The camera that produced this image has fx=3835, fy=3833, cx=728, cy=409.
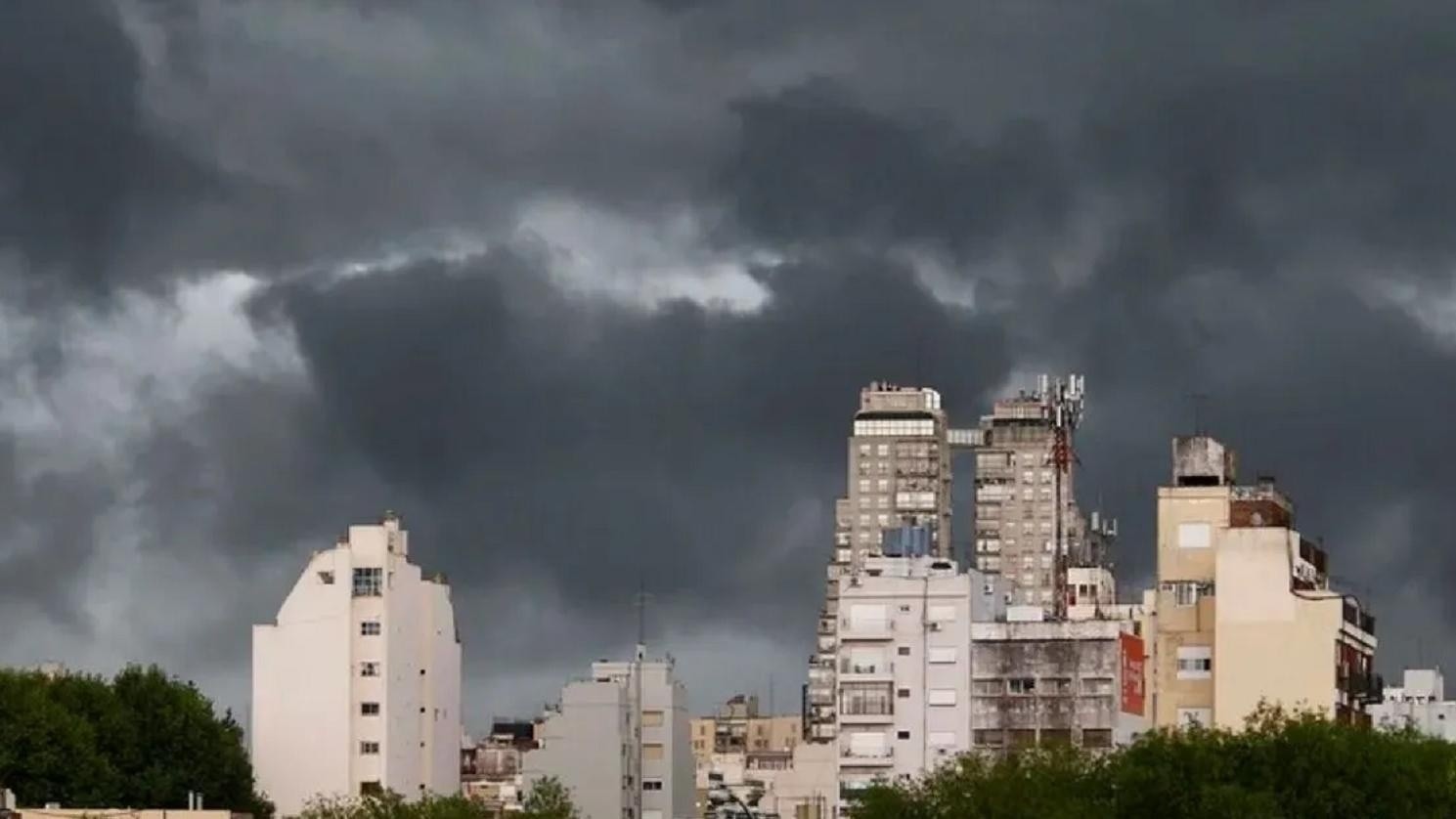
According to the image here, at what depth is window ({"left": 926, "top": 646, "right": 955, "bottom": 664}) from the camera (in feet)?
598

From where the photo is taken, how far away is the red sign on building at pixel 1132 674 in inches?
7013

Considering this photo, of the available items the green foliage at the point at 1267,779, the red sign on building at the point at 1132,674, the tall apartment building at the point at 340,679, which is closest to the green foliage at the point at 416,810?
the tall apartment building at the point at 340,679

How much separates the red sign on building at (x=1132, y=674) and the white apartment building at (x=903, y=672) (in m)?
7.72

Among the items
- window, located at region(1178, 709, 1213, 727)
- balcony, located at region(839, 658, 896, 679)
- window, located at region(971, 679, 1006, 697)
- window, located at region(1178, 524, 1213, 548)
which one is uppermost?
window, located at region(1178, 524, 1213, 548)

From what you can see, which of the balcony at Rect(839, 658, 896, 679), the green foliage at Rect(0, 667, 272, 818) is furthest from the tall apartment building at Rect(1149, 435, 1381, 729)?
the green foliage at Rect(0, 667, 272, 818)

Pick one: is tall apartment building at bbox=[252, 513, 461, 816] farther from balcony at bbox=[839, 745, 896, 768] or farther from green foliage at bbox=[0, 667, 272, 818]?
balcony at bbox=[839, 745, 896, 768]

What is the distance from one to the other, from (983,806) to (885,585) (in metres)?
43.0

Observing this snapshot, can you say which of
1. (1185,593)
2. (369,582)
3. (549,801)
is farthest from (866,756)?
(369,582)

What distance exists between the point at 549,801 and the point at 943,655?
22.8 m

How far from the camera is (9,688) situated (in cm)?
16025

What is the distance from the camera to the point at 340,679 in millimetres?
178250

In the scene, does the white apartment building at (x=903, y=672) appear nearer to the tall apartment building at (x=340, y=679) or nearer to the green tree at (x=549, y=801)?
the green tree at (x=549, y=801)

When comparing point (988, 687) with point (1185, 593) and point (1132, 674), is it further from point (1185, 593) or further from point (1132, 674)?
point (1185, 593)

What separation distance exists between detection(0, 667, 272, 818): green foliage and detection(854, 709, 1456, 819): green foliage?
39793mm
